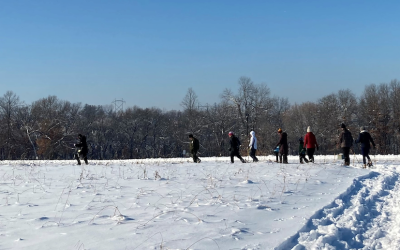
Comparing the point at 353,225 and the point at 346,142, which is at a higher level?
the point at 346,142

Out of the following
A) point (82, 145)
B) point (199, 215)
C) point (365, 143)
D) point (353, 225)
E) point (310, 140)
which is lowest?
point (353, 225)

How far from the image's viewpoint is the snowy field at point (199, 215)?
16.0ft

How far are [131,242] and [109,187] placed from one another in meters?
4.54

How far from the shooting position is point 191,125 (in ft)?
219

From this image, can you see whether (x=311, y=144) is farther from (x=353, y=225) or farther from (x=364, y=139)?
(x=353, y=225)

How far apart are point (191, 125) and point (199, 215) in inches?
2386

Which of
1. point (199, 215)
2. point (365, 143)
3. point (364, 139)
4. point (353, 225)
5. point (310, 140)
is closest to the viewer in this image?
point (353, 225)

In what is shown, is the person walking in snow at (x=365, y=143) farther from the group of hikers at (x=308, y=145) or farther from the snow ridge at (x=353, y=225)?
the snow ridge at (x=353, y=225)

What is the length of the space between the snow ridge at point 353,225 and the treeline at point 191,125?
38856mm

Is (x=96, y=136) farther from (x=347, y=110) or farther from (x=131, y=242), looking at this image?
(x=131, y=242)

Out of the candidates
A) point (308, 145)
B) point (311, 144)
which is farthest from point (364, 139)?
point (308, 145)

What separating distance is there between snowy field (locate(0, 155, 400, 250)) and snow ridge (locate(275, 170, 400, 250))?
0.6 inches

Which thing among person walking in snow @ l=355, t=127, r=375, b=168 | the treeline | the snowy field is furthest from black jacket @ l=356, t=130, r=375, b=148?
the treeline

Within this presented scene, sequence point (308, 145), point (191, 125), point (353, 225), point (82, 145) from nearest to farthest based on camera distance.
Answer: point (353, 225)
point (308, 145)
point (82, 145)
point (191, 125)
